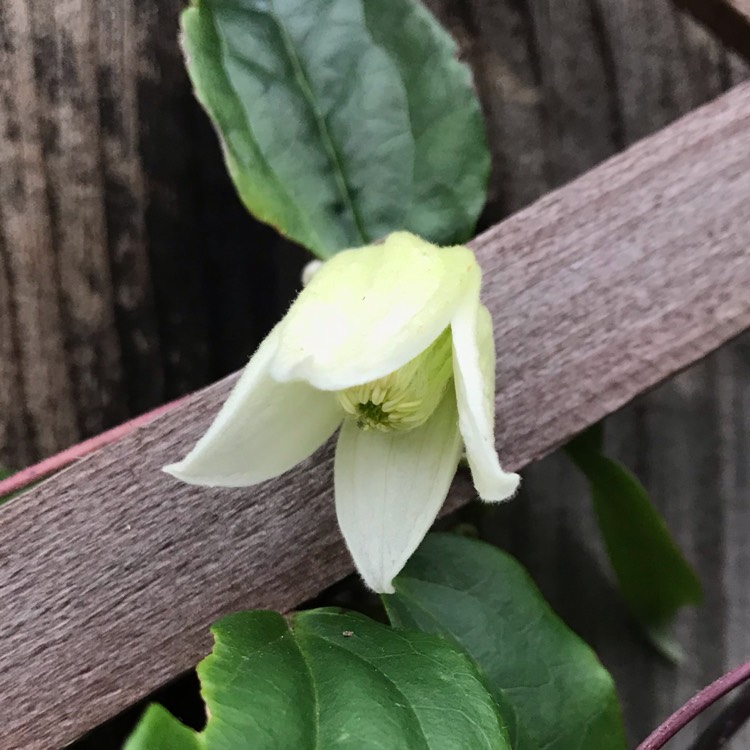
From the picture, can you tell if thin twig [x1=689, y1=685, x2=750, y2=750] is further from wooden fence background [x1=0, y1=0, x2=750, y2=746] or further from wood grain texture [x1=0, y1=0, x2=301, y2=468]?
wood grain texture [x1=0, y1=0, x2=301, y2=468]

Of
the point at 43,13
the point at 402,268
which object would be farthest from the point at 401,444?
the point at 43,13

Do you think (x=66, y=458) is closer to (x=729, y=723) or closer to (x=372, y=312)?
(x=372, y=312)

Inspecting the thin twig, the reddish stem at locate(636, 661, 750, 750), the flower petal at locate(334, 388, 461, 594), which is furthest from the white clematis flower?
the thin twig

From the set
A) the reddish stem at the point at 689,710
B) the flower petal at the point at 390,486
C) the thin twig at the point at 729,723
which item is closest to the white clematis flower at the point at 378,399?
the flower petal at the point at 390,486

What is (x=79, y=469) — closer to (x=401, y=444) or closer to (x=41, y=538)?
(x=41, y=538)

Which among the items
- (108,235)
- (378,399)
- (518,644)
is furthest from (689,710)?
(108,235)

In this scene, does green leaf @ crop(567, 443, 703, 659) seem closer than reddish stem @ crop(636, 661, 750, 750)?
No

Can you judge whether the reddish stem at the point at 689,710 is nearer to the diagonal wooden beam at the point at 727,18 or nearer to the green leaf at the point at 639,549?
the green leaf at the point at 639,549
